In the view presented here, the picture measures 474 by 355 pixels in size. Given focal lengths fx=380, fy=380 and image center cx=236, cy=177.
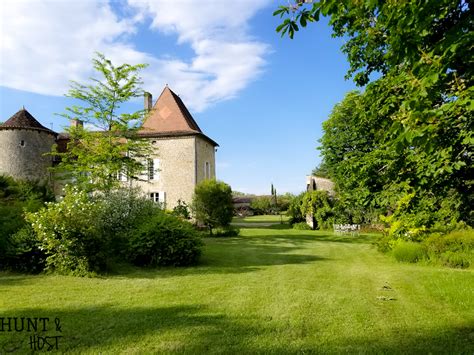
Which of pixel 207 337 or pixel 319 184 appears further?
pixel 319 184

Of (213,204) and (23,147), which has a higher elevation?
(23,147)

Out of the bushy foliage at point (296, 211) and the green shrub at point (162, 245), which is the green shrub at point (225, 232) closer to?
the bushy foliage at point (296, 211)

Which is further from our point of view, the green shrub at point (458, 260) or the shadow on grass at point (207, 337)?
the green shrub at point (458, 260)

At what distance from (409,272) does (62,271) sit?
28.2 ft

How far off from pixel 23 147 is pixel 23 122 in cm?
196

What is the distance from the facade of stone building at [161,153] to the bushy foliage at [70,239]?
18553 mm

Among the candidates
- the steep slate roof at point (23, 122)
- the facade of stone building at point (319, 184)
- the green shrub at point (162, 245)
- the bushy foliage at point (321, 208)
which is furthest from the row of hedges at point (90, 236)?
the facade of stone building at point (319, 184)

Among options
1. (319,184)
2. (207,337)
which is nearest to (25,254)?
(207,337)

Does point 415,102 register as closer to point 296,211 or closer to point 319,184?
point 296,211

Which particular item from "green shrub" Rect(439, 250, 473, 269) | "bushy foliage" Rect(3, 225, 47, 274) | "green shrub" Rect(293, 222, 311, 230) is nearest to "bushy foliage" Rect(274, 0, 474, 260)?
"green shrub" Rect(439, 250, 473, 269)

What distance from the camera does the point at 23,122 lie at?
94.2 ft

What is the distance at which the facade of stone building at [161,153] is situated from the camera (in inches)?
1107

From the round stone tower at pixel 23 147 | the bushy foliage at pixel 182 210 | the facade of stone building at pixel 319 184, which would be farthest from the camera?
the facade of stone building at pixel 319 184

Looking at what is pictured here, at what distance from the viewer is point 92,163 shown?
1769 cm
